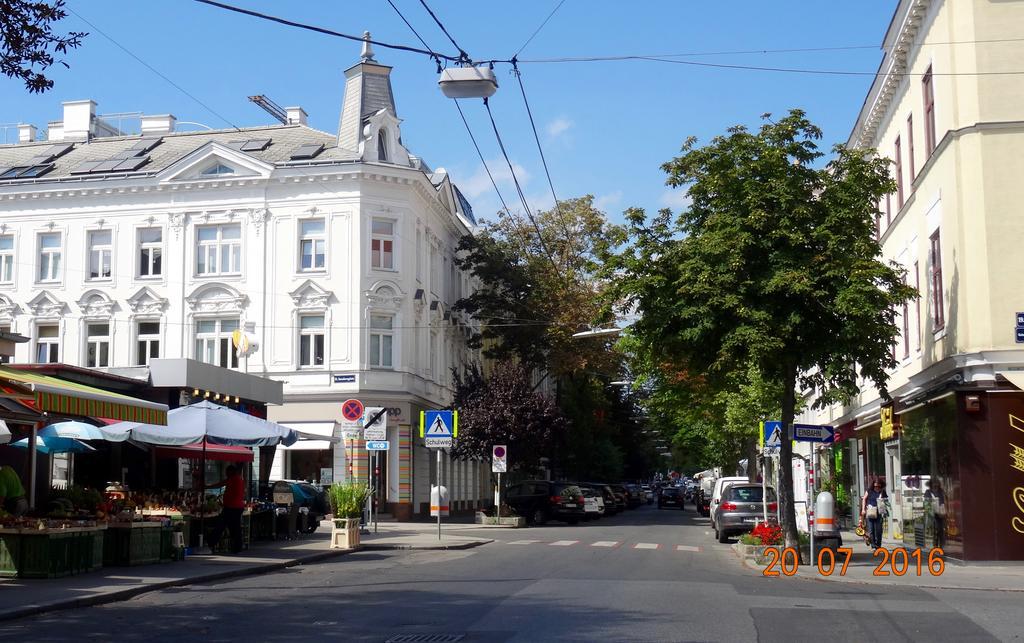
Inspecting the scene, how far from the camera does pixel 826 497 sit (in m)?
20.3

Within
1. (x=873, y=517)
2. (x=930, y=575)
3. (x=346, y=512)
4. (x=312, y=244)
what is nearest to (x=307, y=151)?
(x=312, y=244)

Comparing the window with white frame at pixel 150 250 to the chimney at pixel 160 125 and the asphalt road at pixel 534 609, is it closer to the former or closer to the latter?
the chimney at pixel 160 125

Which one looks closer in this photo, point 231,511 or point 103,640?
point 103,640

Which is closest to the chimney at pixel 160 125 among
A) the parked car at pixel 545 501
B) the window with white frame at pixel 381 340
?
the window with white frame at pixel 381 340

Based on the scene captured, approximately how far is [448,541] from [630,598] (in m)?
13.0

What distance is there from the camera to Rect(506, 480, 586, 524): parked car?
41.7 m

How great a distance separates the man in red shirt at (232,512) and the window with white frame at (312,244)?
73.9 feet

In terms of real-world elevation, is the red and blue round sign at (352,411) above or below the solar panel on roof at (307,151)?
below

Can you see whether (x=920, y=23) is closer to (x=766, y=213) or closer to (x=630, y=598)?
(x=766, y=213)

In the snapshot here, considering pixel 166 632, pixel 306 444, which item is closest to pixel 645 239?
pixel 166 632

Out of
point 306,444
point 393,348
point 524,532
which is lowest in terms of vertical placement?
point 524,532

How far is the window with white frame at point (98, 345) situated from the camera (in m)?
44.6

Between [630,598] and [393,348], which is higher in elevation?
[393,348]
